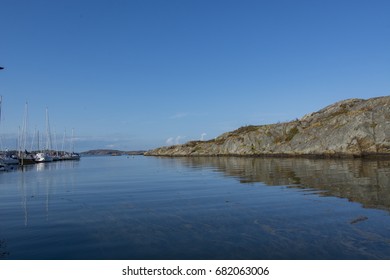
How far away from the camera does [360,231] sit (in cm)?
1380

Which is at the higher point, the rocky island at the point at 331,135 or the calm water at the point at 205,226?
the rocky island at the point at 331,135

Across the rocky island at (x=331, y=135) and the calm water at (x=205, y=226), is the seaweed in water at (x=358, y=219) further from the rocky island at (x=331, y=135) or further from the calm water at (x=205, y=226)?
the rocky island at (x=331, y=135)

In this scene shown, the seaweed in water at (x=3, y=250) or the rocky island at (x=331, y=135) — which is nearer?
the seaweed in water at (x=3, y=250)

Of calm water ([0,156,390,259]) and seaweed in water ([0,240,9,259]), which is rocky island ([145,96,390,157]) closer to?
calm water ([0,156,390,259])

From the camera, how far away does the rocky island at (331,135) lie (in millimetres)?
78375

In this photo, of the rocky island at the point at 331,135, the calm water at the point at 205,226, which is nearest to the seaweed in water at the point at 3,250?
the calm water at the point at 205,226

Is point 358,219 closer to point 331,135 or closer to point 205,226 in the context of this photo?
point 205,226

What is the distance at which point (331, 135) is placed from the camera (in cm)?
8831
